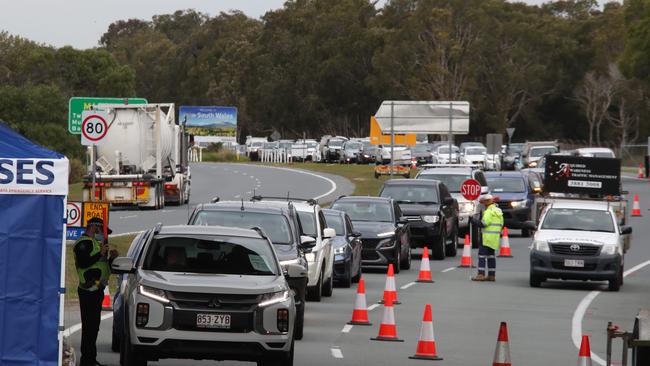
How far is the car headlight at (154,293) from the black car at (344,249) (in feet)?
40.0

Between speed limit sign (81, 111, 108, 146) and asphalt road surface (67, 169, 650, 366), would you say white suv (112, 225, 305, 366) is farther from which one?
speed limit sign (81, 111, 108, 146)

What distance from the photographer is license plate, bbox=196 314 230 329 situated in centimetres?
1471

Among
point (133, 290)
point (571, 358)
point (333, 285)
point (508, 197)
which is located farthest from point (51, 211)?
point (508, 197)

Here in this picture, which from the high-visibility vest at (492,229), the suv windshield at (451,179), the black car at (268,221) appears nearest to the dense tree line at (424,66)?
the suv windshield at (451,179)

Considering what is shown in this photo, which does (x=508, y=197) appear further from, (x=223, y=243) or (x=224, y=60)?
(x=224, y=60)

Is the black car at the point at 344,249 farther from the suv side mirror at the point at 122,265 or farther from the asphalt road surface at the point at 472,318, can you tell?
the suv side mirror at the point at 122,265

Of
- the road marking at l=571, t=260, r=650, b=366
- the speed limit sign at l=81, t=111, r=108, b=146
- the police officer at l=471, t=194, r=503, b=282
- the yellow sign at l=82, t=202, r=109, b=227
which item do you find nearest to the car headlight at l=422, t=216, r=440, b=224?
the police officer at l=471, t=194, r=503, b=282

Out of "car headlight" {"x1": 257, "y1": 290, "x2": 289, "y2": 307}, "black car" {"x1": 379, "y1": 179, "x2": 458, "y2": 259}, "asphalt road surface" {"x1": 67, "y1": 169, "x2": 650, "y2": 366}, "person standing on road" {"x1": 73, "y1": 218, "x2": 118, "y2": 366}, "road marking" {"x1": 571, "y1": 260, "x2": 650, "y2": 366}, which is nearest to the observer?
"car headlight" {"x1": 257, "y1": 290, "x2": 289, "y2": 307}

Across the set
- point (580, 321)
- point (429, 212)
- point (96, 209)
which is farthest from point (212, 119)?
point (96, 209)

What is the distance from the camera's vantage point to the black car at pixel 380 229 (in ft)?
105

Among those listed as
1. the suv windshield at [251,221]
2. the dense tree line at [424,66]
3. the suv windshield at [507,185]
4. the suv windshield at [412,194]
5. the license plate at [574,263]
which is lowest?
the license plate at [574,263]

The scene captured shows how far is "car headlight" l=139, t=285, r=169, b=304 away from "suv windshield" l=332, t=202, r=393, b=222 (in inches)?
712

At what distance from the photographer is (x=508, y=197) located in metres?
46.9

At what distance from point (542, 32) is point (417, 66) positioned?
34.3 feet
